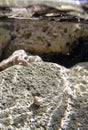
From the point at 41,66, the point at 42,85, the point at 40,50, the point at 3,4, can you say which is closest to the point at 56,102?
the point at 42,85

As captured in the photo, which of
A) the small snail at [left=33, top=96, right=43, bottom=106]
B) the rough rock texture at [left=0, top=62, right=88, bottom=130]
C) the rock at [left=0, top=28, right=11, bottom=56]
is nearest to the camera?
→ the rough rock texture at [left=0, top=62, right=88, bottom=130]

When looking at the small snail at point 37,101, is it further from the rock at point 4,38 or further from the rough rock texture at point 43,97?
the rock at point 4,38

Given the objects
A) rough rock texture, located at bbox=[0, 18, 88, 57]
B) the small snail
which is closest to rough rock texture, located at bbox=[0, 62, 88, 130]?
the small snail

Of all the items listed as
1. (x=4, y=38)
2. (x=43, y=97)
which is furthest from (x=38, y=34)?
(x=43, y=97)

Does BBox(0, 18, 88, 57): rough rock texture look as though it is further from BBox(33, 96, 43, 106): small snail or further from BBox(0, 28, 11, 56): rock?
BBox(33, 96, 43, 106): small snail

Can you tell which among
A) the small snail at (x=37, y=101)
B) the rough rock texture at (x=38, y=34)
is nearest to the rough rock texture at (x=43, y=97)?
the small snail at (x=37, y=101)

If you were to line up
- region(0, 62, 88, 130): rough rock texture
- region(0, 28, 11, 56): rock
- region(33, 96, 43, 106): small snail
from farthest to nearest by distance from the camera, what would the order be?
region(0, 28, 11, 56): rock → region(33, 96, 43, 106): small snail → region(0, 62, 88, 130): rough rock texture

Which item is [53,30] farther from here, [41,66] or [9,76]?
[9,76]

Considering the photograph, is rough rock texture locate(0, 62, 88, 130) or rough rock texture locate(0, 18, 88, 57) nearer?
rough rock texture locate(0, 62, 88, 130)

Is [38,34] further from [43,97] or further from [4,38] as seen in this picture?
[43,97]
